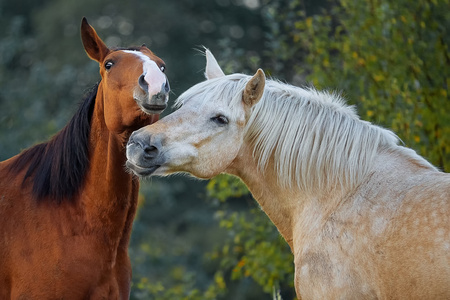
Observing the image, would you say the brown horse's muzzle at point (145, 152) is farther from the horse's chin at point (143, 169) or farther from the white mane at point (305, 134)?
the white mane at point (305, 134)

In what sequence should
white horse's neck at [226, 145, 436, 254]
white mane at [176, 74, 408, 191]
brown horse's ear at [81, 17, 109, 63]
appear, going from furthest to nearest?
brown horse's ear at [81, 17, 109, 63] < white mane at [176, 74, 408, 191] < white horse's neck at [226, 145, 436, 254]

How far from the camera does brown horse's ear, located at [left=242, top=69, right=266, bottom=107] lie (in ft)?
12.2

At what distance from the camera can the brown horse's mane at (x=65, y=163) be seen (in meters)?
4.38

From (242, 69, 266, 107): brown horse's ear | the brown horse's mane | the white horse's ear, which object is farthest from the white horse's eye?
the brown horse's mane

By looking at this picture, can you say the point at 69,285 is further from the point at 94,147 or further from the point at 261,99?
the point at 261,99

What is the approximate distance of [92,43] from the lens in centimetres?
458

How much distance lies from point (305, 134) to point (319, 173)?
0.23 meters

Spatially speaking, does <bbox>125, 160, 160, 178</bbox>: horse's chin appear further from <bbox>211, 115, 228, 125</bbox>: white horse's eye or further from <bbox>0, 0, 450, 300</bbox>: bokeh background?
<bbox>0, 0, 450, 300</bbox>: bokeh background

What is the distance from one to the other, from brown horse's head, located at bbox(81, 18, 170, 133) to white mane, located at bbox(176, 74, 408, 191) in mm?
194

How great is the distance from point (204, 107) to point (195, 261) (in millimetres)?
11512

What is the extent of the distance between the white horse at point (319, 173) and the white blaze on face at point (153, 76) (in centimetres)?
19

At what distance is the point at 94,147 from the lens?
4461 mm

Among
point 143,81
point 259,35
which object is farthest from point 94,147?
point 259,35

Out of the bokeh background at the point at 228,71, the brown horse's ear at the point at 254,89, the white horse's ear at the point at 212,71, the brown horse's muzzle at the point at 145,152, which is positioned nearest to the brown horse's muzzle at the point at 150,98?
the white horse's ear at the point at 212,71
